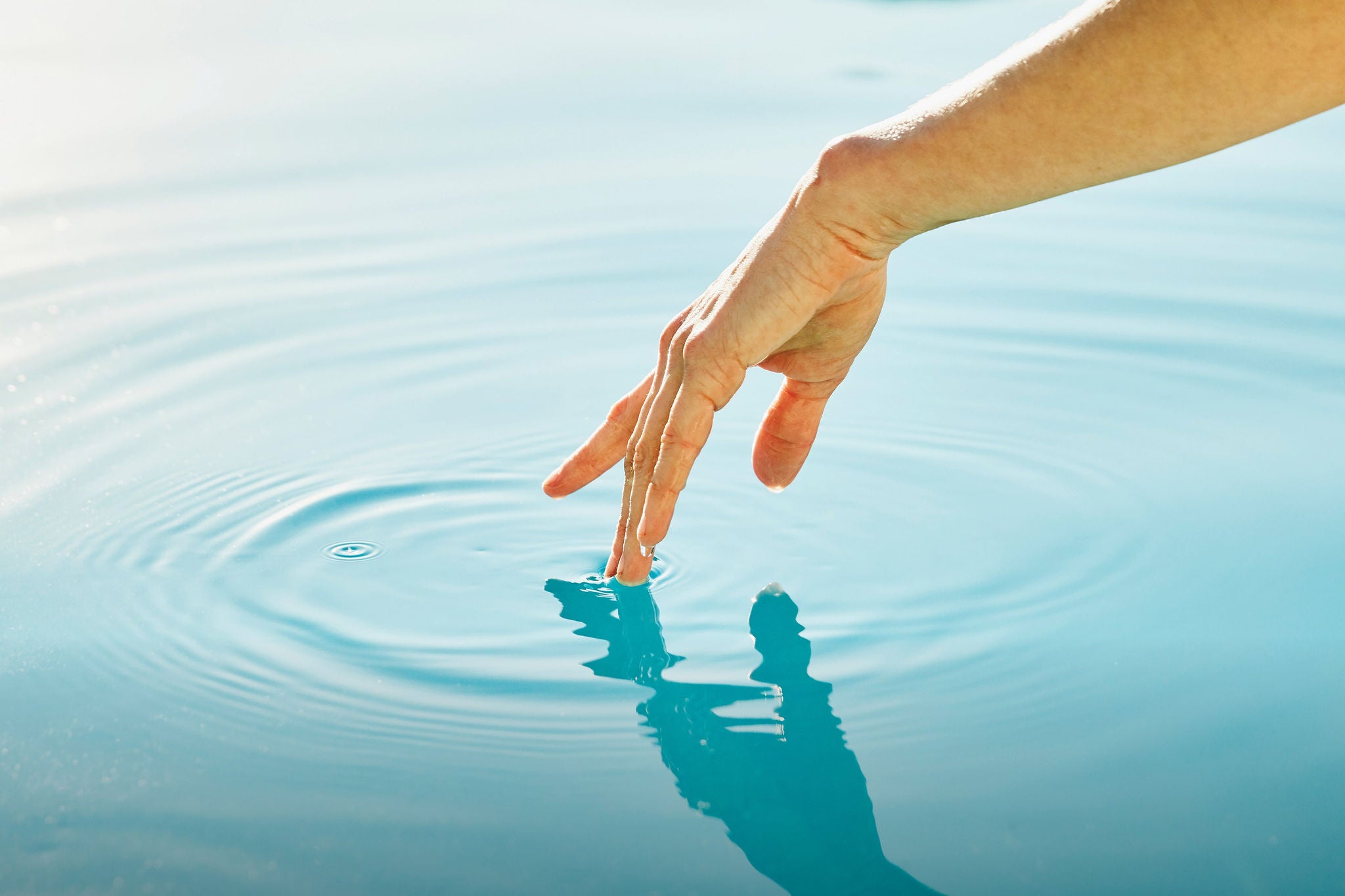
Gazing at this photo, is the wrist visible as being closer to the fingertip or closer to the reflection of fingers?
the reflection of fingers

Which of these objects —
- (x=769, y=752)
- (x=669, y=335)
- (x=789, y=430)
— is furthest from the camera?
(x=789, y=430)

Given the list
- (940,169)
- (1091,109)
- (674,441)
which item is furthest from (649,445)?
(1091,109)

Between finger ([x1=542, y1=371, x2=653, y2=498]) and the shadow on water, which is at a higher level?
finger ([x1=542, y1=371, x2=653, y2=498])

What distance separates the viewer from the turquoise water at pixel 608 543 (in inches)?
34.6

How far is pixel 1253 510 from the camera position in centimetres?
132

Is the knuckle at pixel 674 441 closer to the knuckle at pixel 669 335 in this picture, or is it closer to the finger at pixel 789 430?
the knuckle at pixel 669 335

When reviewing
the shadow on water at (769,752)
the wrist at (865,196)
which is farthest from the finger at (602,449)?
the wrist at (865,196)

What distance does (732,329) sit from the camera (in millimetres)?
1020

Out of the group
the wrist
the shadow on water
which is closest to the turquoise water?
the shadow on water

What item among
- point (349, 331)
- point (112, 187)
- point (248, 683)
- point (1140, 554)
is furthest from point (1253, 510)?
point (112, 187)

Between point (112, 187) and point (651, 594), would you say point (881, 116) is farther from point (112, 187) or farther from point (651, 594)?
point (651, 594)

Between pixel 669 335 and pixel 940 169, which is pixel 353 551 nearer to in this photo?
pixel 669 335

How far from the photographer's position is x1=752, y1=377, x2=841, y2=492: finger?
3.92 ft

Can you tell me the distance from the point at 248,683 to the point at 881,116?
184 centimetres
